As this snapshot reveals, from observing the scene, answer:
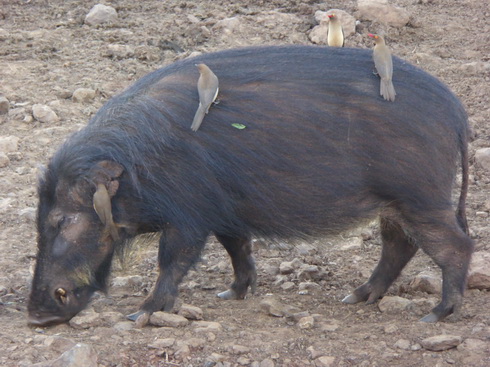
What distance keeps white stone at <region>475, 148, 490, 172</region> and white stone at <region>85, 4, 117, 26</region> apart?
13.5ft

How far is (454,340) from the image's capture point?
4.50m

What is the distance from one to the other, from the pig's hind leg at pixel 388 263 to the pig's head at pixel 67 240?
157cm

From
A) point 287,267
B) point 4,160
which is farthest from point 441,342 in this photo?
point 4,160

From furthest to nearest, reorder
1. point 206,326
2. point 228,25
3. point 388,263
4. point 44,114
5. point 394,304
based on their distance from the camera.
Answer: point 228,25 < point 44,114 < point 388,263 < point 394,304 < point 206,326

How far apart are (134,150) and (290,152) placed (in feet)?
2.76

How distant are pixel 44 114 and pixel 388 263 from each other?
333 cm

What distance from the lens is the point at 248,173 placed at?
16.3 ft

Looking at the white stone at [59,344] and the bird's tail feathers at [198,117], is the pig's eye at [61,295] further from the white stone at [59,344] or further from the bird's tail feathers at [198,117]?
the bird's tail feathers at [198,117]

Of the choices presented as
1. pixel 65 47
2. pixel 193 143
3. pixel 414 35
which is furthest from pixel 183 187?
pixel 414 35

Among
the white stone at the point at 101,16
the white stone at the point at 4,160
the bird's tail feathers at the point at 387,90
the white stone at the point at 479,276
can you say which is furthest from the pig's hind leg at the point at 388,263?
the white stone at the point at 101,16

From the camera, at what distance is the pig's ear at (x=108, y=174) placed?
4.89m

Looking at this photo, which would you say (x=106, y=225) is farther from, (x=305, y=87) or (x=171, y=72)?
(x=305, y=87)

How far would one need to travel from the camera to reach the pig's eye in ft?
16.5

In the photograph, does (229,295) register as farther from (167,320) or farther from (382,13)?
(382,13)
